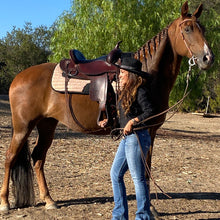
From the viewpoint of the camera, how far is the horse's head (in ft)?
11.2

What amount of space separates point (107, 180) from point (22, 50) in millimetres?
25386

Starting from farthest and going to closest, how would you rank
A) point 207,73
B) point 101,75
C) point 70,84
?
point 207,73 < point 70,84 < point 101,75

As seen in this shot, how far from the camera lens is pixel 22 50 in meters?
28.7

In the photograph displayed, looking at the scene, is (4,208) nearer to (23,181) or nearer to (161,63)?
(23,181)

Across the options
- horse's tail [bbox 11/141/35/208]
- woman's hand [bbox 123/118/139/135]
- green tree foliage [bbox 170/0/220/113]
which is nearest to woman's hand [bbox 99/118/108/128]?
woman's hand [bbox 123/118/139/135]

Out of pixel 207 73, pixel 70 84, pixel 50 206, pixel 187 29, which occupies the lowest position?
Answer: pixel 50 206

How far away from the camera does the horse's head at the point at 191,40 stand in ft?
11.2

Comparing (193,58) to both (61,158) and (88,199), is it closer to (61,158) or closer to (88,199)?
(88,199)

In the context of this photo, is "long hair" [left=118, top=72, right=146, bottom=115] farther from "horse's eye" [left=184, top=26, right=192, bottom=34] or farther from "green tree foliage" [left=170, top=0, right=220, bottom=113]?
"green tree foliage" [left=170, top=0, right=220, bottom=113]

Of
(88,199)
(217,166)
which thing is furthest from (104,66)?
(217,166)

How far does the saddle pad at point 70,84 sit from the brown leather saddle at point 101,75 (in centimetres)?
5

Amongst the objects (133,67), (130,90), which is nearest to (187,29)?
(133,67)

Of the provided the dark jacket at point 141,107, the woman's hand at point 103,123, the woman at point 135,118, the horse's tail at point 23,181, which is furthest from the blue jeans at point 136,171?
the horse's tail at point 23,181

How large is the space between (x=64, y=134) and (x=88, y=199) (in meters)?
5.83
